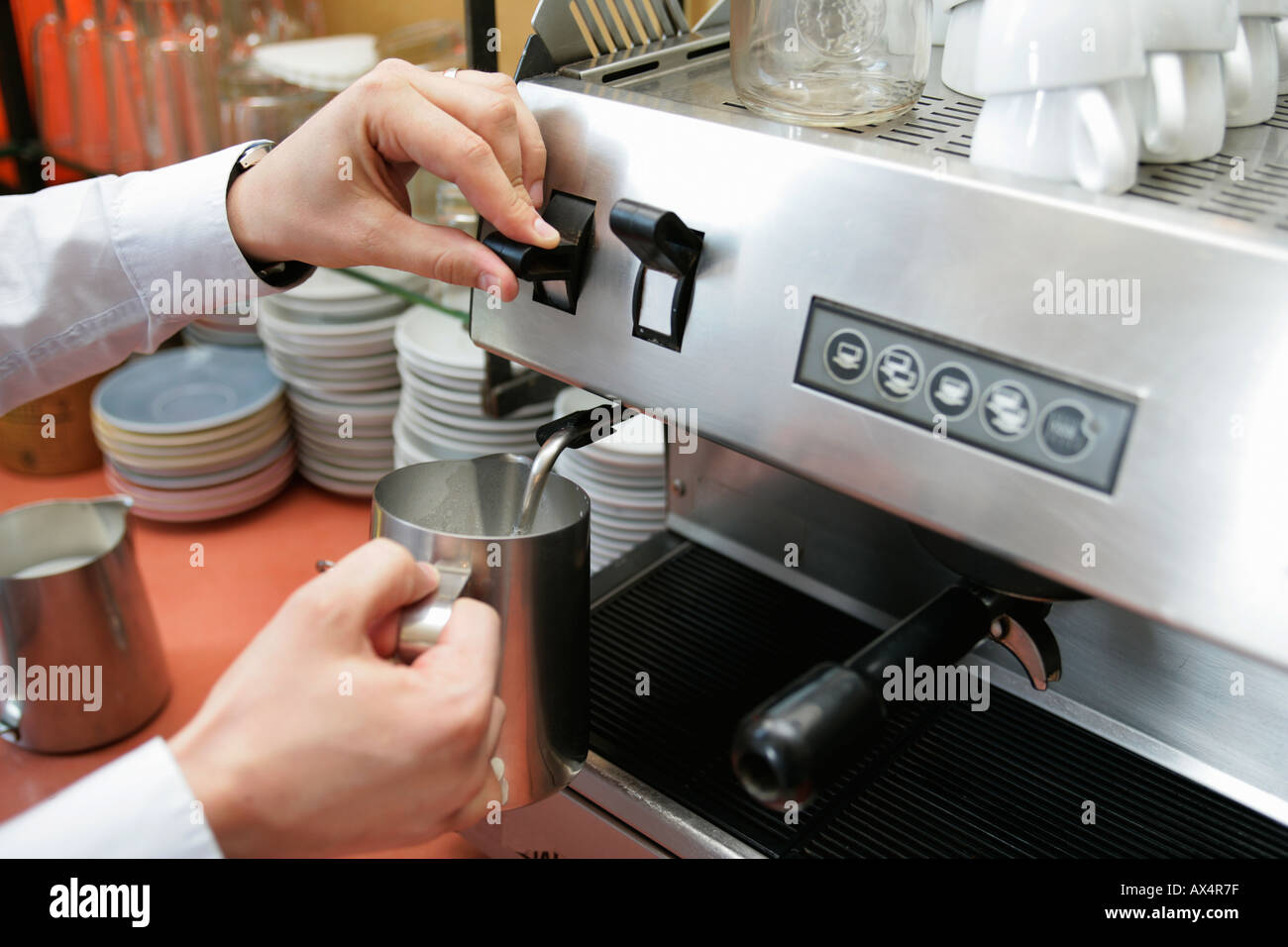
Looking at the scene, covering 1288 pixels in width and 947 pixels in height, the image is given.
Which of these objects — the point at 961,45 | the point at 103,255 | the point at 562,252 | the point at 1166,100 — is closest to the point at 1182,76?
the point at 1166,100

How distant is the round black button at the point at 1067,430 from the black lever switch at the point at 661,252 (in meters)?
0.17

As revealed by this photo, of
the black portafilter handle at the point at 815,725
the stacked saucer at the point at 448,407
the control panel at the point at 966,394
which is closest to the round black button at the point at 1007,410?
the control panel at the point at 966,394

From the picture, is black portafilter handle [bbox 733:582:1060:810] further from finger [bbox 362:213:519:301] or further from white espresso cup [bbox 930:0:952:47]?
white espresso cup [bbox 930:0:952:47]

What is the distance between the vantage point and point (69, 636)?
916mm

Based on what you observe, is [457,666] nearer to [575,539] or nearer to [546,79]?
[575,539]

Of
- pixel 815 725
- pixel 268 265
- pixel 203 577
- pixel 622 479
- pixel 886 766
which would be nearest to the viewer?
pixel 815 725

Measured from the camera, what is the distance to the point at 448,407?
1.11 meters

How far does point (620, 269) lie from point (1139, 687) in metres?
0.40

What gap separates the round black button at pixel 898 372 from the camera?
1.50ft

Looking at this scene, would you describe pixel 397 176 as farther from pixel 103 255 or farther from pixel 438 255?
pixel 103 255

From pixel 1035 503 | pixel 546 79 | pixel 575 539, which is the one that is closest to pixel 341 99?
pixel 546 79

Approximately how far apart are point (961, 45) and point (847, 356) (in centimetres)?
24

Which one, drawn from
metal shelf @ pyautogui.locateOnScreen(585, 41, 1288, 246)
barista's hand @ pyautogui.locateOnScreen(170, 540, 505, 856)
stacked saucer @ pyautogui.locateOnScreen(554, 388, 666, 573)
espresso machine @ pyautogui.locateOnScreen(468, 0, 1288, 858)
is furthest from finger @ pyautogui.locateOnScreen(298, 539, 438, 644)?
stacked saucer @ pyautogui.locateOnScreen(554, 388, 666, 573)

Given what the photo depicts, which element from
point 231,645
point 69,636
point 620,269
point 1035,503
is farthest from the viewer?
point 231,645
